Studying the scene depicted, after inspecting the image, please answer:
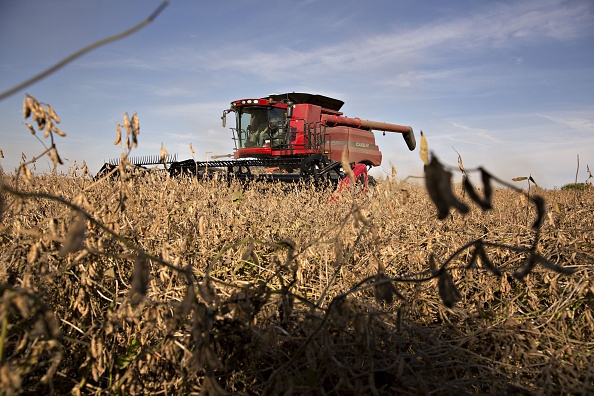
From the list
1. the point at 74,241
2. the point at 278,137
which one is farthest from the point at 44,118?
the point at 278,137

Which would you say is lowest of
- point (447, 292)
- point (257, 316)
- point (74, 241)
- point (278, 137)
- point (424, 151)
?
point (257, 316)

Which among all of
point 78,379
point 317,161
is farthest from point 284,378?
point 317,161

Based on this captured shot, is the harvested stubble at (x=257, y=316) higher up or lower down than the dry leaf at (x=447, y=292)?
lower down

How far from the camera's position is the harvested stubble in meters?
1.42

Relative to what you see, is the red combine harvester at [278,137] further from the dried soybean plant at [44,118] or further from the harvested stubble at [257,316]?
the dried soybean plant at [44,118]

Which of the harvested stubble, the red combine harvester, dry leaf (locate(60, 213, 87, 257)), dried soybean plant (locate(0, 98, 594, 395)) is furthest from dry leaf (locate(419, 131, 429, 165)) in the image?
the red combine harvester

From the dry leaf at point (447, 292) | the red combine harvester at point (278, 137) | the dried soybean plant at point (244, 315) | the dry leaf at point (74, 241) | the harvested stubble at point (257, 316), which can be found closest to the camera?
the dry leaf at point (74, 241)

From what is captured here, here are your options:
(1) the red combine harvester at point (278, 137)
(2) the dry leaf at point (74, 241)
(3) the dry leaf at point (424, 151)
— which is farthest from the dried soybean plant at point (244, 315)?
(1) the red combine harvester at point (278, 137)

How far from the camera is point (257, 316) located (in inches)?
71.2

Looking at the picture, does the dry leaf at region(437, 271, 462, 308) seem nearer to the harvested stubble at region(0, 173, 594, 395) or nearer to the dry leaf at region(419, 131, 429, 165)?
the harvested stubble at region(0, 173, 594, 395)

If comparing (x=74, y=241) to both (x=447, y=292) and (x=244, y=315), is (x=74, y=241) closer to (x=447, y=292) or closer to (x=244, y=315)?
(x=244, y=315)

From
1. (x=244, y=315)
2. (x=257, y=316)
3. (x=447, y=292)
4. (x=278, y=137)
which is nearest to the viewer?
(x=447, y=292)

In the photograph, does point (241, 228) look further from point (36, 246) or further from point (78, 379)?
point (36, 246)

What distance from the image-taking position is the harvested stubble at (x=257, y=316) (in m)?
1.42
